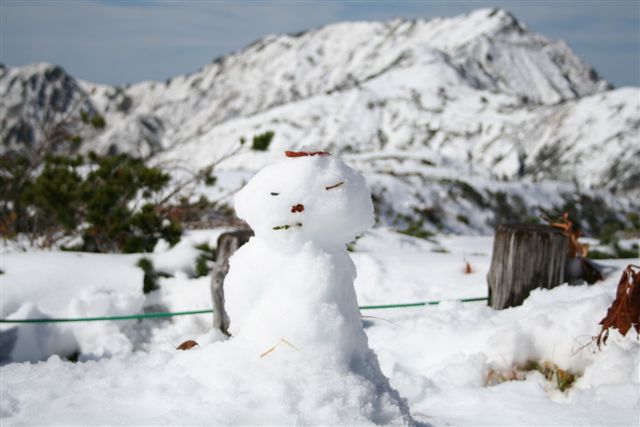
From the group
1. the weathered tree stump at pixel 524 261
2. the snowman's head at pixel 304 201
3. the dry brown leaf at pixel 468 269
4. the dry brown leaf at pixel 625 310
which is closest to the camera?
the snowman's head at pixel 304 201

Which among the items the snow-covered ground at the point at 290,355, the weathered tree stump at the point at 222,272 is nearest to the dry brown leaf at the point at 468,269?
the snow-covered ground at the point at 290,355

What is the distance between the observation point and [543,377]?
9.16ft

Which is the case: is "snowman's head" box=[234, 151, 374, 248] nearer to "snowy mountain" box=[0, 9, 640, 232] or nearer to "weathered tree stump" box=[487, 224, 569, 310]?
"snowy mountain" box=[0, 9, 640, 232]

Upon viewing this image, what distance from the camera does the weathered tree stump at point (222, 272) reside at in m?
3.35

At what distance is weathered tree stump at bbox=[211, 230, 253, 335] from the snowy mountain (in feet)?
2.97

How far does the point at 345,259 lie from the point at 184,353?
0.64 metres

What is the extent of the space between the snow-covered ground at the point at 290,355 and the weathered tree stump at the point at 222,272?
0.14 metres

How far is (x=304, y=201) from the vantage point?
164cm

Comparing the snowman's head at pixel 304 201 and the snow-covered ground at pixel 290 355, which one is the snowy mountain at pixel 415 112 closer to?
the snowman's head at pixel 304 201

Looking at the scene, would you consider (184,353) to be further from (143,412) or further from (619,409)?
(619,409)

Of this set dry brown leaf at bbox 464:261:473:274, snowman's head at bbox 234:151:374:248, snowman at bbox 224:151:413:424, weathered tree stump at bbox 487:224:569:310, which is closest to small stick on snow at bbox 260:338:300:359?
snowman at bbox 224:151:413:424

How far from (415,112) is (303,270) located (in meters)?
24.8

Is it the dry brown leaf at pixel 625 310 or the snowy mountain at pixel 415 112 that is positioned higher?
the dry brown leaf at pixel 625 310

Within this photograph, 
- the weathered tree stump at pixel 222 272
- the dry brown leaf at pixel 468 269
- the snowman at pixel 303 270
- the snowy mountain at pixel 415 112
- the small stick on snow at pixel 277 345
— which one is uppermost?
the snowman at pixel 303 270
